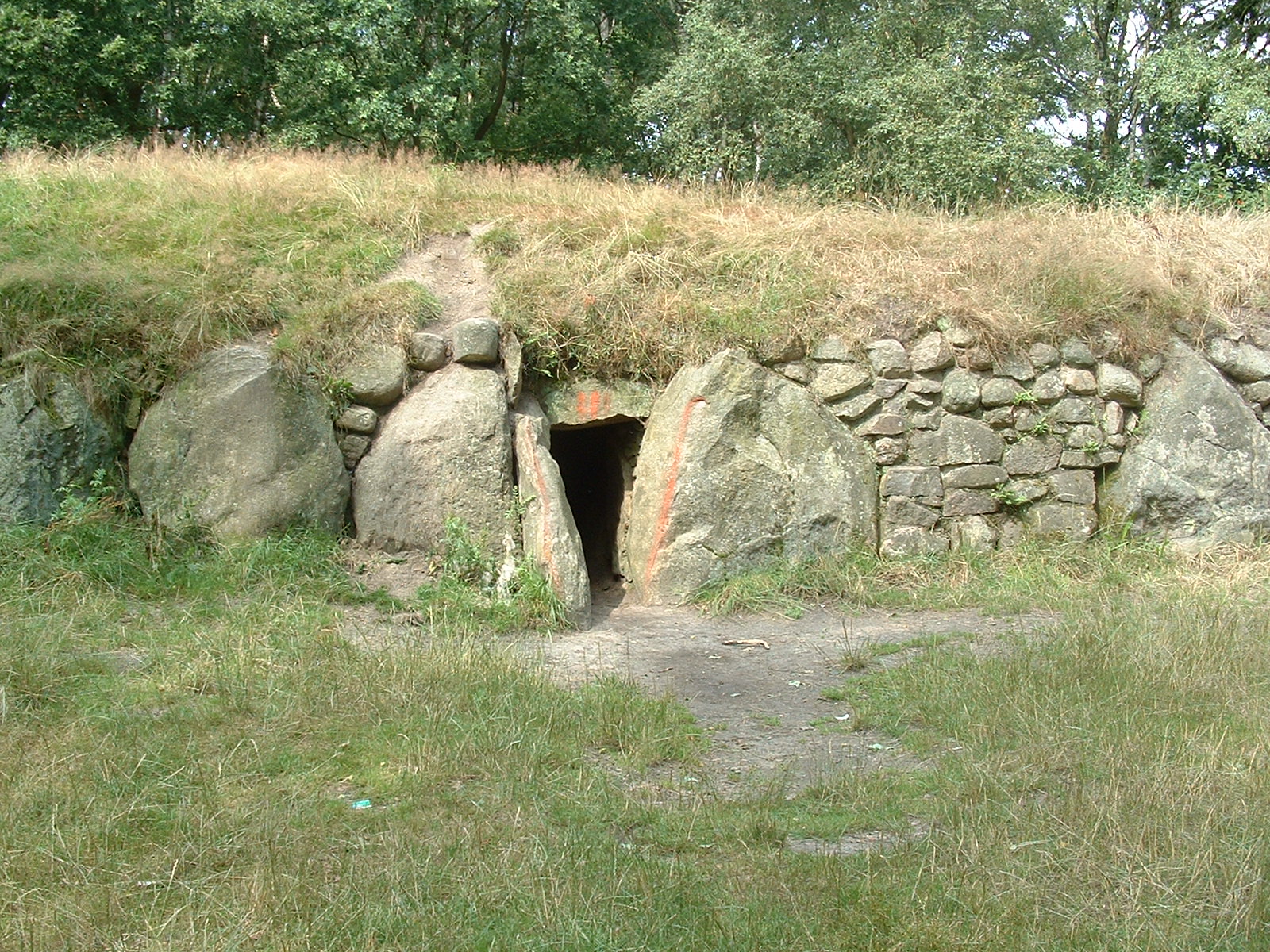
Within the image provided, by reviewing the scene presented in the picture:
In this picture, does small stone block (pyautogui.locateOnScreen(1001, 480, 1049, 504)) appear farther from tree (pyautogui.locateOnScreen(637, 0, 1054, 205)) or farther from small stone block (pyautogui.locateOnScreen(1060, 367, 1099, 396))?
tree (pyautogui.locateOnScreen(637, 0, 1054, 205))

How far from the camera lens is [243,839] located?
371cm

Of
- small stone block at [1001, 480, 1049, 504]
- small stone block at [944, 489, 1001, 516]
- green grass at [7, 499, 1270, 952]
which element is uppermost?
small stone block at [1001, 480, 1049, 504]

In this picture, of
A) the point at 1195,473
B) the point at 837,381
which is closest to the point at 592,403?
the point at 837,381

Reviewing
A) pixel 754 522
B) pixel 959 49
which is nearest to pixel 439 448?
pixel 754 522

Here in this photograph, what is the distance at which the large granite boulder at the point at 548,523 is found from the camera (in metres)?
7.33

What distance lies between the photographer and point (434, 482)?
7.77m

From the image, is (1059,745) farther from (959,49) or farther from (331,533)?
(959,49)

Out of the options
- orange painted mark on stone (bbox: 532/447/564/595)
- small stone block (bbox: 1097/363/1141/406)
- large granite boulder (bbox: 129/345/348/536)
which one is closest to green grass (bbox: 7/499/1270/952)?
large granite boulder (bbox: 129/345/348/536)

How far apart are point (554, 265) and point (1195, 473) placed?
5290mm

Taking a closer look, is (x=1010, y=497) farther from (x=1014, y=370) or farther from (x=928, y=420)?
(x=1014, y=370)

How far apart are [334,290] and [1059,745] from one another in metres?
5.89

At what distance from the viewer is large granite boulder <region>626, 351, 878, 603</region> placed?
793 centimetres

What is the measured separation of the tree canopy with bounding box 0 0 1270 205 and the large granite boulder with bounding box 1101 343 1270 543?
466 centimetres

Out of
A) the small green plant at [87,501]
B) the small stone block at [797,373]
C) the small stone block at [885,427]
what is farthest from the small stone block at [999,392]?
the small green plant at [87,501]
